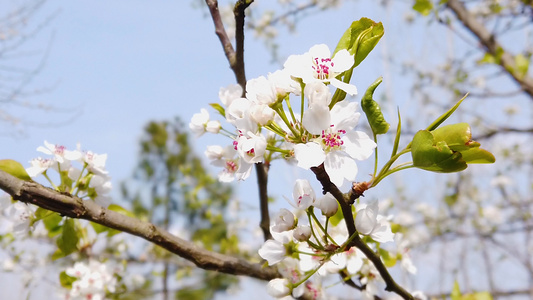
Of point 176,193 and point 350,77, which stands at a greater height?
point 176,193

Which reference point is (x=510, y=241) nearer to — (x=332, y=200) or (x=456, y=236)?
(x=456, y=236)

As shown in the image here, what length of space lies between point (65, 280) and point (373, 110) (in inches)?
43.5

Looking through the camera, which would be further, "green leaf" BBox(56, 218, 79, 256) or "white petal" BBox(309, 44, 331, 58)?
"green leaf" BBox(56, 218, 79, 256)

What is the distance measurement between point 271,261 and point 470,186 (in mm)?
5299

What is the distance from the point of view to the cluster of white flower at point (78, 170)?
3.26ft

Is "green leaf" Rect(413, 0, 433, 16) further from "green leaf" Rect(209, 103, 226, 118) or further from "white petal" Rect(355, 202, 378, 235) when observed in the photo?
"white petal" Rect(355, 202, 378, 235)

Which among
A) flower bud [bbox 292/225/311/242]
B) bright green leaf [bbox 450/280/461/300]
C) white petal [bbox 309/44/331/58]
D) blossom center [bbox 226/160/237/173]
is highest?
white petal [bbox 309/44/331/58]

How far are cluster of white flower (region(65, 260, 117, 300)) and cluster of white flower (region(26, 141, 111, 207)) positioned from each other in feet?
1.73

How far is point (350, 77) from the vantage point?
702 mm

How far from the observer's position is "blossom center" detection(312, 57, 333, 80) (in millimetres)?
702

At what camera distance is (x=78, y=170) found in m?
1.00

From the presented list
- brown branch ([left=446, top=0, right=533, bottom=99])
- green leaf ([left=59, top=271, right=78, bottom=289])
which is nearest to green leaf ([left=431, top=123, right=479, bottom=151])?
green leaf ([left=59, top=271, right=78, bottom=289])

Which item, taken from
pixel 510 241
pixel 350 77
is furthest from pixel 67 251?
pixel 510 241

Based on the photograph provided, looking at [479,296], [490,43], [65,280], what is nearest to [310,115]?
[479,296]
